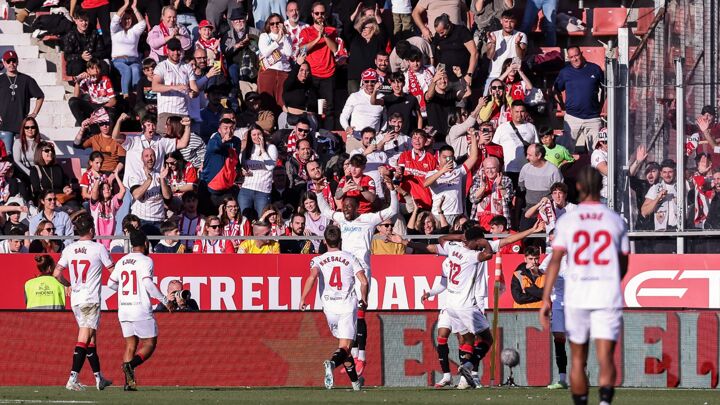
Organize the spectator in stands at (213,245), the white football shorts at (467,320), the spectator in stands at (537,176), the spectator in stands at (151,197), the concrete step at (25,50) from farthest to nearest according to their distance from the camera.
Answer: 1. the concrete step at (25,50)
2. the spectator in stands at (151,197)
3. the spectator in stands at (537,176)
4. the spectator in stands at (213,245)
5. the white football shorts at (467,320)

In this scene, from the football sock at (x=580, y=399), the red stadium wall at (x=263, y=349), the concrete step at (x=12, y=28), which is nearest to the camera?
Answer: the football sock at (x=580, y=399)

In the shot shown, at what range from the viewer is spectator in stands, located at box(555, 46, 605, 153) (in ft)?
75.1

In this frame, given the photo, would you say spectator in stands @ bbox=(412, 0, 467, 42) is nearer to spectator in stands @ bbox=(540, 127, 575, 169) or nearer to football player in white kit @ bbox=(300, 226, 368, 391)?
spectator in stands @ bbox=(540, 127, 575, 169)

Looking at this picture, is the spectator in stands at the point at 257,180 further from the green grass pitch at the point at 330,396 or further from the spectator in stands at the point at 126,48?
the green grass pitch at the point at 330,396

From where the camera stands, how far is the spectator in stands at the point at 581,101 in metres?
22.9

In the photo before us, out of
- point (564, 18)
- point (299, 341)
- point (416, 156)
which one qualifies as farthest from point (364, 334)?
point (564, 18)

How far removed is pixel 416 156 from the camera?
21484 millimetres

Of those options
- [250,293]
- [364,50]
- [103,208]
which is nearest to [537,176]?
[364,50]

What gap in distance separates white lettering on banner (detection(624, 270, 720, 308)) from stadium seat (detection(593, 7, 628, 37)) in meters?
6.74

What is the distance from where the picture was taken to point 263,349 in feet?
60.7

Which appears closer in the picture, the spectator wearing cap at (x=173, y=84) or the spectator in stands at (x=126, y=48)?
the spectator wearing cap at (x=173, y=84)

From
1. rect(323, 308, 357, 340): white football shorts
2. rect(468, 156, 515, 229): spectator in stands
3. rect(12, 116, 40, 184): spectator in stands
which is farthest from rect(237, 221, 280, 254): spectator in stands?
rect(12, 116, 40, 184): spectator in stands

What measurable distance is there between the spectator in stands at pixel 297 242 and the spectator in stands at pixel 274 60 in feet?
11.2

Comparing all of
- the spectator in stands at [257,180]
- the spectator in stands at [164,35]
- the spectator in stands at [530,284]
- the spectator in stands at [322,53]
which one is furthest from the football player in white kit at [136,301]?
the spectator in stands at [164,35]
